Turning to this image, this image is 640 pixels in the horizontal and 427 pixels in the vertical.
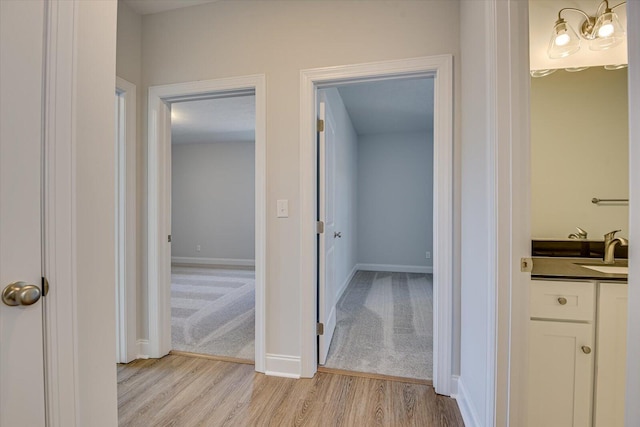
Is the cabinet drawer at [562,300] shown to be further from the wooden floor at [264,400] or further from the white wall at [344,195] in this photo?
the white wall at [344,195]

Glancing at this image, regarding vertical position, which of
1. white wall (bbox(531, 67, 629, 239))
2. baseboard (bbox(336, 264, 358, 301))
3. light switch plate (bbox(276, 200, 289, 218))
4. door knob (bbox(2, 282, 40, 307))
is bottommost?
baseboard (bbox(336, 264, 358, 301))

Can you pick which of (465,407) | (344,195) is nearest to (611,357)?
(465,407)

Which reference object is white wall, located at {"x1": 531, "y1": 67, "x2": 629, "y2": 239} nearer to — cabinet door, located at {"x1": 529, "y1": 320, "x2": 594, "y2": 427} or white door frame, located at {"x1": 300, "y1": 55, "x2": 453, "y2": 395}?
white door frame, located at {"x1": 300, "y1": 55, "x2": 453, "y2": 395}

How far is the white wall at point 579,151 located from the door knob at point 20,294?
2.23 meters

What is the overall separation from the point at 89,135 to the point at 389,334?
2.59 m

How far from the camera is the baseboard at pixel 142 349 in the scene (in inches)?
87.5

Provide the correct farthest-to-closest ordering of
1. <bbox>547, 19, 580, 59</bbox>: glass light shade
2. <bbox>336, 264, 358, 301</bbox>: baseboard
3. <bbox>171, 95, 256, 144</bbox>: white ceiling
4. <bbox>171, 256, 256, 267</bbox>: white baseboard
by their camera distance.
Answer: <bbox>171, 256, 256, 267</bbox>: white baseboard
<bbox>171, 95, 256, 144</bbox>: white ceiling
<bbox>336, 264, 358, 301</bbox>: baseboard
<bbox>547, 19, 580, 59</bbox>: glass light shade

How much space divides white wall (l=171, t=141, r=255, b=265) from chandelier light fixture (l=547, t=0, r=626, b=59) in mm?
4930

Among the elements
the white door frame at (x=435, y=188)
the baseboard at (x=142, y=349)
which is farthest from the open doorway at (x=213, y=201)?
the white door frame at (x=435, y=188)

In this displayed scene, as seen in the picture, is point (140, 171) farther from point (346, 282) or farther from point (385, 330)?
point (346, 282)

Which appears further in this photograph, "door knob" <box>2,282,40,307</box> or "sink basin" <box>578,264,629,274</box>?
"sink basin" <box>578,264,629,274</box>

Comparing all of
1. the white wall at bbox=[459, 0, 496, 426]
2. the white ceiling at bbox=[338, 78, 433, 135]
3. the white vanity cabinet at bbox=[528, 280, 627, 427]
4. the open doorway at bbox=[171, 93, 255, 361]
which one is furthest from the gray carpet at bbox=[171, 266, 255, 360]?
the white ceiling at bbox=[338, 78, 433, 135]

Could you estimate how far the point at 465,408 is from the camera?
154cm

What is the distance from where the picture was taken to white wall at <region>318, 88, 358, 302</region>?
3.38 meters
